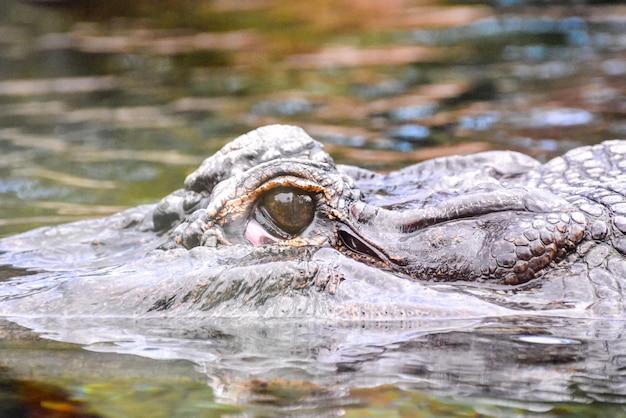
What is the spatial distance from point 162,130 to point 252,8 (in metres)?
10.2

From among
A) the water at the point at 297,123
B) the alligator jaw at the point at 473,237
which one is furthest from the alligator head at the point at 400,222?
the water at the point at 297,123

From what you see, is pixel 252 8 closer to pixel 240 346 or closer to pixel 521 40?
pixel 521 40

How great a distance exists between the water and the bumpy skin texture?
0.27 meters

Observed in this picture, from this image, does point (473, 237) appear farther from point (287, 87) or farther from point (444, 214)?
point (287, 87)

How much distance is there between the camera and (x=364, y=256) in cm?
355

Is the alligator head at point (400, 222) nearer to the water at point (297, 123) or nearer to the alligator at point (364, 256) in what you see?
the alligator at point (364, 256)

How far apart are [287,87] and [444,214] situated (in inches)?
325

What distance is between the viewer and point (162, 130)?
9.48 metres

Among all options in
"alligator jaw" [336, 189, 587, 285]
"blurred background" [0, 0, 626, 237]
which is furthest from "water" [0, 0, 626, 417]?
"alligator jaw" [336, 189, 587, 285]

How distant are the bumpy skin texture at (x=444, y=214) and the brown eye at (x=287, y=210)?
3cm

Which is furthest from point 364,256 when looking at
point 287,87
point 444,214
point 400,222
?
point 287,87

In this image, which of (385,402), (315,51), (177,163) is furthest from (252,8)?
(385,402)

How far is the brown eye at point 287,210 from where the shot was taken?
3.61 meters

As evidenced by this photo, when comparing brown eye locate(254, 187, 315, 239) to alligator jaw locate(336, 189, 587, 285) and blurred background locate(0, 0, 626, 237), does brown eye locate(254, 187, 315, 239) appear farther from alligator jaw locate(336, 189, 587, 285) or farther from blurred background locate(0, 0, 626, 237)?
blurred background locate(0, 0, 626, 237)
